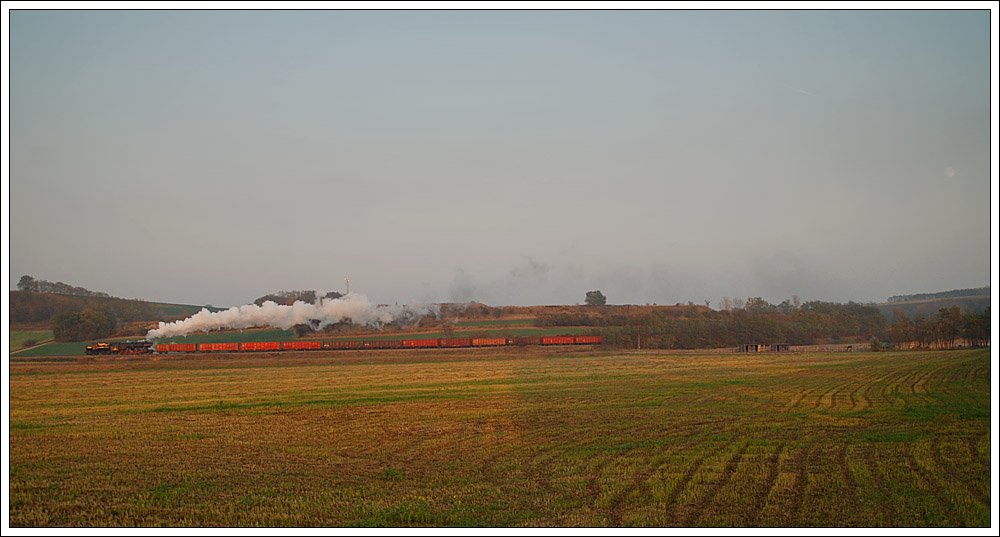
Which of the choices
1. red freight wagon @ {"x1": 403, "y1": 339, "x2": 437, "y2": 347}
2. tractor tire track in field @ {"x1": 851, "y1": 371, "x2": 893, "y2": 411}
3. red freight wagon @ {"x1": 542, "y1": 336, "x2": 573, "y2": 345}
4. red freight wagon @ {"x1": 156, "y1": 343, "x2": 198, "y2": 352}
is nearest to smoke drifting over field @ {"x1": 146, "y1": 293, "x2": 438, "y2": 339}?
red freight wagon @ {"x1": 156, "y1": 343, "x2": 198, "y2": 352}

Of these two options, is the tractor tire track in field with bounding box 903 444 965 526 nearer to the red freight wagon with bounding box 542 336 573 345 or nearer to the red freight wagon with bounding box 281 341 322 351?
the red freight wagon with bounding box 542 336 573 345

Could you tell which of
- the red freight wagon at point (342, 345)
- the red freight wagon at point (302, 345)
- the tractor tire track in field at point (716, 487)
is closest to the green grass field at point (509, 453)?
the tractor tire track in field at point (716, 487)

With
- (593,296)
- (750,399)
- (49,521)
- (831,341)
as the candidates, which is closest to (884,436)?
(750,399)

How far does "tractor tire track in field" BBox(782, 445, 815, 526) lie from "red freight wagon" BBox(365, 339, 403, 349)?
2591 inches

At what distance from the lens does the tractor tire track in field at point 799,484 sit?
14594 mm

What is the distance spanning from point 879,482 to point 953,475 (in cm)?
206

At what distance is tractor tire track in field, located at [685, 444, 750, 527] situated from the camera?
48.5 ft

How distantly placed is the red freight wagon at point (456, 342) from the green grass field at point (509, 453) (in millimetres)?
39600

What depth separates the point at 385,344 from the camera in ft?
279

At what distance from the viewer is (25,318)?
94.5 m

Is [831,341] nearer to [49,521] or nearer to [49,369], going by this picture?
[49,369]

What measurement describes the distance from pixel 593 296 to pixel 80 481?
119 metres

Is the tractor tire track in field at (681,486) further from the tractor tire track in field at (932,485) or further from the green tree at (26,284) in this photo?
the green tree at (26,284)

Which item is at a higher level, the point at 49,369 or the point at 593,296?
the point at 593,296
